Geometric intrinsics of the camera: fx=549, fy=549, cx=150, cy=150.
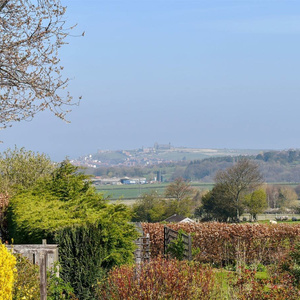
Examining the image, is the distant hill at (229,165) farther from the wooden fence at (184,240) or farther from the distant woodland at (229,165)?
the wooden fence at (184,240)

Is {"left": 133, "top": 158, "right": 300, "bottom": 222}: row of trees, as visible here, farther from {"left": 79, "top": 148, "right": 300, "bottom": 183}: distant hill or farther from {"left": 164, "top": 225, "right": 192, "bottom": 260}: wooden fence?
{"left": 79, "top": 148, "right": 300, "bottom": 183}: distant hill

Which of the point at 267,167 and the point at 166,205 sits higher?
the point at 267,167

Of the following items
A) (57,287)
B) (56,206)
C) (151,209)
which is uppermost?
(56,206)

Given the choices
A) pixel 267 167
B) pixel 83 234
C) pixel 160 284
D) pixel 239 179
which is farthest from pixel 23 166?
pixel 267 167

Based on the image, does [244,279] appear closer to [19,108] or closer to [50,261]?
[50,261]

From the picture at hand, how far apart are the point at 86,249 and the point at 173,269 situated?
2535mm

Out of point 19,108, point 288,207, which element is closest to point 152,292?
point 19,108

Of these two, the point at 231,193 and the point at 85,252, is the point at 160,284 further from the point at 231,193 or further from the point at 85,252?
the point at 231,193

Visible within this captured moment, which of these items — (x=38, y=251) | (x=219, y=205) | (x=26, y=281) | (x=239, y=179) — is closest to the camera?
(x=26, y=281)

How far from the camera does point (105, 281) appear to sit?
9344mm

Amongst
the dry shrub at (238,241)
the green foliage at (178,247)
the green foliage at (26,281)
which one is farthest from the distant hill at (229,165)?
the green foliage at (26,281)

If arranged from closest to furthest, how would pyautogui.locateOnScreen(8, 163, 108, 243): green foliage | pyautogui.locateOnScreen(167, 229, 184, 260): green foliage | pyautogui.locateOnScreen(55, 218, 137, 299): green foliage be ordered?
pyautogui.locateOnScreen(55, 218, 137, 299): green foliage, pyautogui.locateOnScreen(8, 163, 108, 243): green foliage, pyautogui.locateOnScreen(167, 229, 184, 260): green foliage

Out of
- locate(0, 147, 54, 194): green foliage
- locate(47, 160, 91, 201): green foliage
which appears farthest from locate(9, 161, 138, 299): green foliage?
locate(0, 147, 54, 194): green foliage

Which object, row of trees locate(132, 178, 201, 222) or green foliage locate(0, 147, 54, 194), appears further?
row of trees locate(132, 178, 201, 222)
